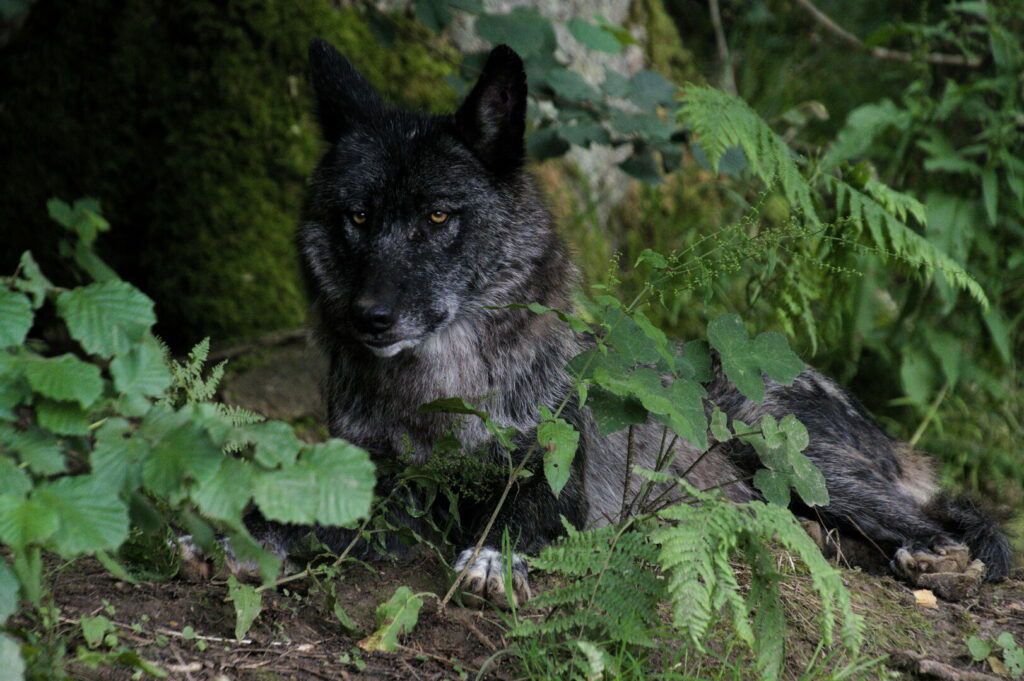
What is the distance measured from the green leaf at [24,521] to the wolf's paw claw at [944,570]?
3228 mm

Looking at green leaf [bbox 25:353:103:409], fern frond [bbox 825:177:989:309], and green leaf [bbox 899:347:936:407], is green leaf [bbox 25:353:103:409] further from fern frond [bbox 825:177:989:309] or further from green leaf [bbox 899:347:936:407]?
green leaf [bbox 899:347:936:407]

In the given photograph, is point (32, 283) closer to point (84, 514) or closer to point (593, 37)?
point (84, 514)

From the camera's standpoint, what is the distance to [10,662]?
2.01m

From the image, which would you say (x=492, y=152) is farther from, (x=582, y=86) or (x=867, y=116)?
(x=867, y=116)

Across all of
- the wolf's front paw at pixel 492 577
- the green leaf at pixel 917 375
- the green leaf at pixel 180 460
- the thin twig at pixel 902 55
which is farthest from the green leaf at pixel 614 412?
the thin twig at pixel 902 55

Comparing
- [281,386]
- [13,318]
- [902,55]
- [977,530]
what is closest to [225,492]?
[13,318]

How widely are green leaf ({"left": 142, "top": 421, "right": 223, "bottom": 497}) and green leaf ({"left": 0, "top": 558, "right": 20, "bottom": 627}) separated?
0.34 m

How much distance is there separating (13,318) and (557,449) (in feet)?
4.83

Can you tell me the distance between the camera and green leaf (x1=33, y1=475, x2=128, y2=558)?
2.02 m

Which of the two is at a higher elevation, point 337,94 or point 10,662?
point 337,94

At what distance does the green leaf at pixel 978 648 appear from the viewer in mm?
3287

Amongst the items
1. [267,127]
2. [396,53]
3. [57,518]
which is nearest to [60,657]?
[57,518]

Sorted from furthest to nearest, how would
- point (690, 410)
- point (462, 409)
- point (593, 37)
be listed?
point (593, 37), point (462, 409), point (690, 410)

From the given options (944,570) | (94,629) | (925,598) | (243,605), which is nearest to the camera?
(94,629)
